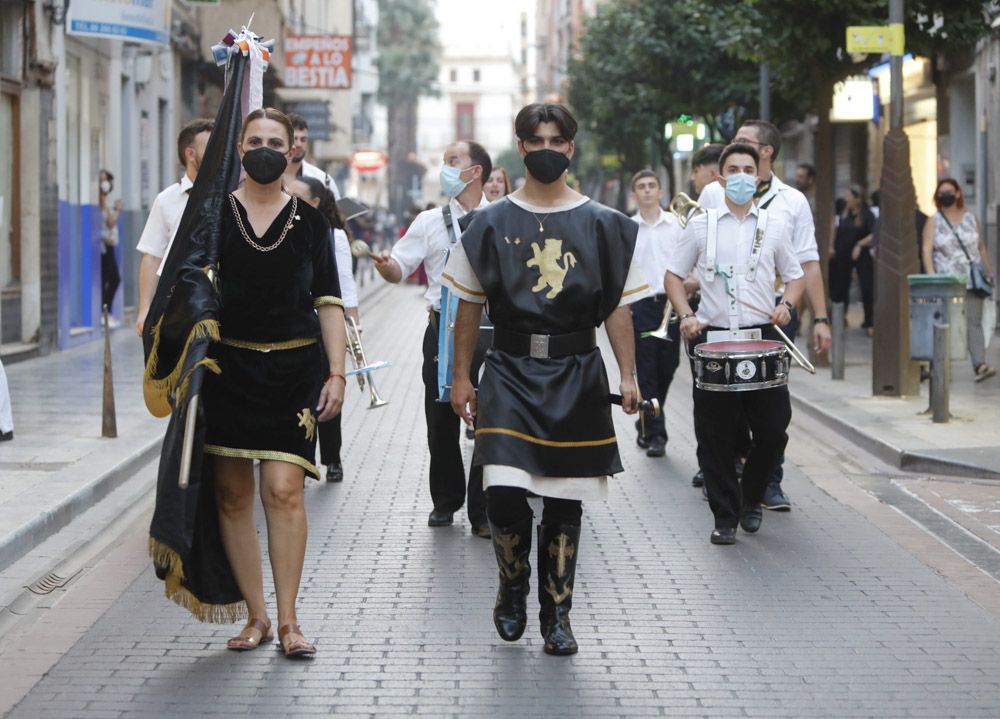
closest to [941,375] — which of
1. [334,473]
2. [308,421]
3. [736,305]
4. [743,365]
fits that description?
[736,305]

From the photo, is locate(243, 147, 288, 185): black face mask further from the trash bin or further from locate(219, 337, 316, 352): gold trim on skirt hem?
the trash bin

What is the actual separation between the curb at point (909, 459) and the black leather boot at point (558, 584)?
5.12 m

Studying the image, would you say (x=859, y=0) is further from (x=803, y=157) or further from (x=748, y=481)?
(x=803, y=157)

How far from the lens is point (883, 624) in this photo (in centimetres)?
680

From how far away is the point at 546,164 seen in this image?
20.3 feet

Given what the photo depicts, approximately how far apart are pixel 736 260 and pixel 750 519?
1.31 m

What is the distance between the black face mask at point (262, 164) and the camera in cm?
612

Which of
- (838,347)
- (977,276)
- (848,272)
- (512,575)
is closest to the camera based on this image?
(512,575)

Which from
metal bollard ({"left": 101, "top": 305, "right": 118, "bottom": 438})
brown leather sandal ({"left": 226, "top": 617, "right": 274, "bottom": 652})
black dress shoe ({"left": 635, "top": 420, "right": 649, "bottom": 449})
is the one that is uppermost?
metal bollard ({"left": 101, "top": 305, "right": 118, "bottom": 438})

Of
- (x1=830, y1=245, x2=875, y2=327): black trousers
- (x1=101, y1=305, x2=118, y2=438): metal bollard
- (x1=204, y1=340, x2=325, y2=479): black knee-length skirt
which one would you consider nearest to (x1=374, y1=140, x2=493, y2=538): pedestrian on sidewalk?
(x1=204, y1=340, x2=325, y2=479): black knee-length skirt

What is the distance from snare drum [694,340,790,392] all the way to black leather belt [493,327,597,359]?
6.88ft

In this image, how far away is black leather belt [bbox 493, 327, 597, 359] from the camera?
6172 millimetres

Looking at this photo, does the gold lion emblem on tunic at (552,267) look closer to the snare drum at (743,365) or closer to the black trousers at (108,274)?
the snare drum at (743,365)

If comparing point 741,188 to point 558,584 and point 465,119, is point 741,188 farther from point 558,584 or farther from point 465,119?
point 465,119
